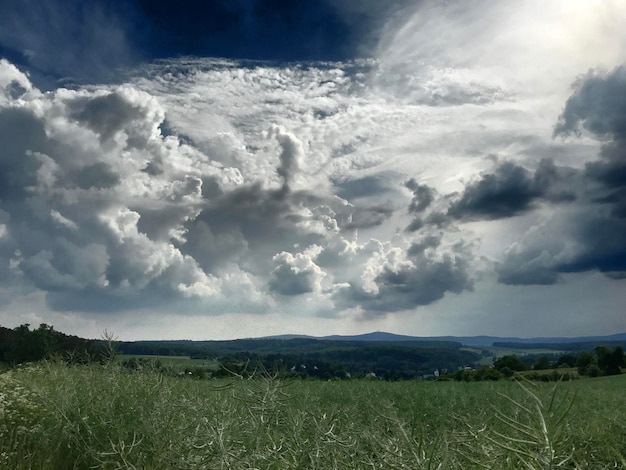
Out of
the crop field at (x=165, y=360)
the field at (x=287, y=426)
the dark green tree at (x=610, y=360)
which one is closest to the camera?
the field at (x=287, y=426)

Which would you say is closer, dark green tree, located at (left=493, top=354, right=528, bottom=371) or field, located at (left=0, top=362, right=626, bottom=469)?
field, located at (left=0, top=362, right=626, bottom=469)

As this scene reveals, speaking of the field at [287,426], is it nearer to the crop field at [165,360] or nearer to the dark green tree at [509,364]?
the crop field at [165,360]

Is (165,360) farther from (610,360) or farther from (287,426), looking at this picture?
(610,360)

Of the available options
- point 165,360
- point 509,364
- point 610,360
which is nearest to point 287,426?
point 165,360

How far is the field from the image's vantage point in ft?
6.52

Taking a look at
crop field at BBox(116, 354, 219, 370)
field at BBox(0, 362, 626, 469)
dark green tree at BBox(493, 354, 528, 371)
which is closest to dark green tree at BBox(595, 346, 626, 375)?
dark green tree at BBox(493, 354, 528, 371)

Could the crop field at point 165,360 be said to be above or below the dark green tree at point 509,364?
above

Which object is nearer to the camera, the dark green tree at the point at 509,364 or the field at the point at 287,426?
the field at the point at 287,426

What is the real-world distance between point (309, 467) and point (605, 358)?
44855mm

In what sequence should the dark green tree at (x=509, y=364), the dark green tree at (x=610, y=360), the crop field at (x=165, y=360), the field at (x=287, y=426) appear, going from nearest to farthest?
the field at (x=287, y=426) → the crop field at (x=165, y=360) → the dark green tree at (x=509, y=364) → the dark green tree at (x=610, y=360)

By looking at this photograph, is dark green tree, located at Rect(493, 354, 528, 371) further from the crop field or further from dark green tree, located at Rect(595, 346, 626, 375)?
the crop field

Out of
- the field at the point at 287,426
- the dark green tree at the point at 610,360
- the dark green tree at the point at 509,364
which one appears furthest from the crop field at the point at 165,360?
the dark green tree at the point at 610,360

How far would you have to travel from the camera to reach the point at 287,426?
320 centimetres

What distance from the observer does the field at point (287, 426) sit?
199cm
